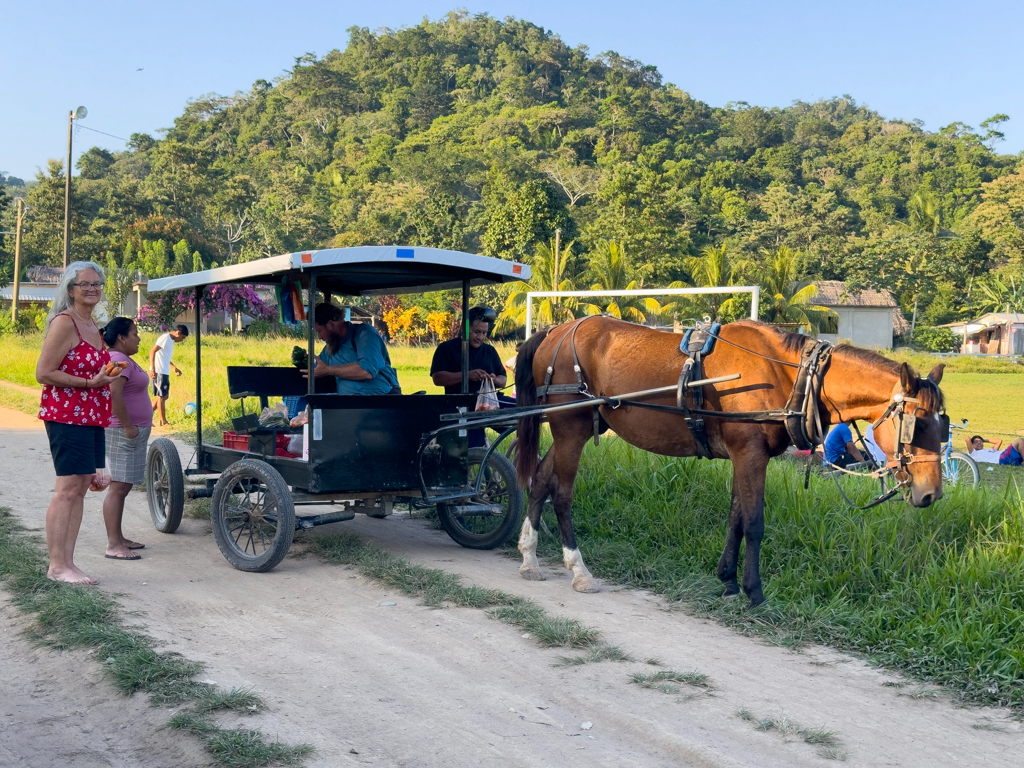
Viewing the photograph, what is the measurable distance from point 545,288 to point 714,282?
21.3 ft

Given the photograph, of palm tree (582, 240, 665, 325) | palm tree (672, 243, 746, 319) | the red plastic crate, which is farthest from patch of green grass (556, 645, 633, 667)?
palm tree (672, 243, 746, 319)

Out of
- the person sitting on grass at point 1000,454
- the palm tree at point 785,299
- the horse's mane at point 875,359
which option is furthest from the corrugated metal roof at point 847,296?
the horse's mane at point 875,359

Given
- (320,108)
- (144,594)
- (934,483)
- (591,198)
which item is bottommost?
(144,594)

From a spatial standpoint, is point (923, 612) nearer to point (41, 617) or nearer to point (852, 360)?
point (852, 360)

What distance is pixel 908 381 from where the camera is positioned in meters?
5.15

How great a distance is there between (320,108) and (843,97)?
81064 mm

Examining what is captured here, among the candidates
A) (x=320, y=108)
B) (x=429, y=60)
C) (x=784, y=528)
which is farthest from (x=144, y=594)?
(x=429, y=60)

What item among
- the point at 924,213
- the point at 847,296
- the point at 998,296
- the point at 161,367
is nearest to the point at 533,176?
the point at 847,296

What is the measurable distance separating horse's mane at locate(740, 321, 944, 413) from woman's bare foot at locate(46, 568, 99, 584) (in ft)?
14.5

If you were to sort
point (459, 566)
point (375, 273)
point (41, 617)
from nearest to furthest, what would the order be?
point (41, 617)
point (459, 566)
point (375, 273)

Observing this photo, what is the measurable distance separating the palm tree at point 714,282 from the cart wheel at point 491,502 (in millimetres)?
25896

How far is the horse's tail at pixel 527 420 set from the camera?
6890mm

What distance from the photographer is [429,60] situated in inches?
4587

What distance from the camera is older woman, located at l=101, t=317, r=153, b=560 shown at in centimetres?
680
